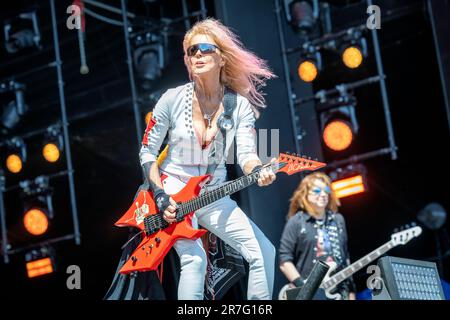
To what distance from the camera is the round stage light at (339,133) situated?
6.87 m

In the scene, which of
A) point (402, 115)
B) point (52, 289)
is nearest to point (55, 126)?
point (52, 289)

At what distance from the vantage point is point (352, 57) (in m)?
6.97

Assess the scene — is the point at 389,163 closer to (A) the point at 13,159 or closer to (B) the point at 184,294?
(A) the point at 13,159

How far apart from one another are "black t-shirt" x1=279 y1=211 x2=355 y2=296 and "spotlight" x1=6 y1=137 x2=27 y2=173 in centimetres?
301

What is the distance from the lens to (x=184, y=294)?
396cm

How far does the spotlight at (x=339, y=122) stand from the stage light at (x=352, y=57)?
0.29 m

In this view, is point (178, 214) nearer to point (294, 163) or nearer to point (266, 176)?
point (266, 176)

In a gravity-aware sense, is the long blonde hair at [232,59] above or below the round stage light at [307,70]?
below

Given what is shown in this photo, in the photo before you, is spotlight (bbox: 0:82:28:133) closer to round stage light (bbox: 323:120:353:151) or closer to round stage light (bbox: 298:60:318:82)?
round stage light (bbox: 298:60:318:82)

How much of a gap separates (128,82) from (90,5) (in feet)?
2.60

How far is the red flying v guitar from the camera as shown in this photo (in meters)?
3.96

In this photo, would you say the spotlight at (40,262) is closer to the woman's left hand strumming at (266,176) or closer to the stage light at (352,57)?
the stage light at (352,57)

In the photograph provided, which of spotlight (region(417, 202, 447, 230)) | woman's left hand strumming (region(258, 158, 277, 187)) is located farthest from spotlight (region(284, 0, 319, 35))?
woman's left hand strumming (region(258, 158, 277, 187))

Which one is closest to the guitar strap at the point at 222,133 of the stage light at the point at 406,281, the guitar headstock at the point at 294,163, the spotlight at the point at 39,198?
the guitar headstock at the point at 294,163
